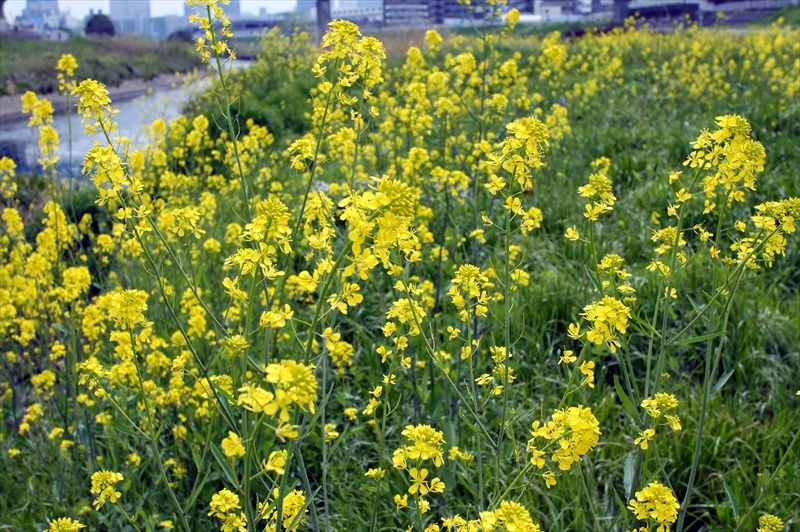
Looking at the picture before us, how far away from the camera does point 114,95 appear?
2561cm

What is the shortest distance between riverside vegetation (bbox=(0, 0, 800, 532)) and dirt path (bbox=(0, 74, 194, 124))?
35.6 ft

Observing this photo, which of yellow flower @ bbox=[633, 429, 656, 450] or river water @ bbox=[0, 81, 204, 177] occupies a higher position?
river water @ bbox=[0, 81, 204, 177]

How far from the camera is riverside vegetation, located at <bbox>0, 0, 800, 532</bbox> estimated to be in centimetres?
180

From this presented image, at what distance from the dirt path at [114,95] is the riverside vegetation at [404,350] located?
10.8m

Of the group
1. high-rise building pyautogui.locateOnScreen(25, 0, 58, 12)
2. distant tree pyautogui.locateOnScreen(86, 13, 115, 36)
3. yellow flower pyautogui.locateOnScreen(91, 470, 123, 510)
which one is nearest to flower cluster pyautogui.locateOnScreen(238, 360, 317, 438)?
yellow flower pyautogui.locateOnScreen(91, 470, 123, 510)

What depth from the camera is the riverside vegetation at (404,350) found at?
1798 millimetres

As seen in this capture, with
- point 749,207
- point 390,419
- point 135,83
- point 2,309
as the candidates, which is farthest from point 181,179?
point 135,83

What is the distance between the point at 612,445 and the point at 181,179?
406cm

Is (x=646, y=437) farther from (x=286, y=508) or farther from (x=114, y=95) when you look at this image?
(x=114, y=95)

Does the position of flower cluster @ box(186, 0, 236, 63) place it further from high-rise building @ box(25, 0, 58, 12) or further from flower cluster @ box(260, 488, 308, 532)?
high-rise building @ box(25, 0, 58, 12)

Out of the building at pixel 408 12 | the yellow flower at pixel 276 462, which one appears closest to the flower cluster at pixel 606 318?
the yellow flower at pixel 276 462

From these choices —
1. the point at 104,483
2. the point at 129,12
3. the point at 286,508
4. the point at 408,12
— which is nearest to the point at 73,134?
the point at 104,483

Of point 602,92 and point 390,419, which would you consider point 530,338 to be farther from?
point 602,92

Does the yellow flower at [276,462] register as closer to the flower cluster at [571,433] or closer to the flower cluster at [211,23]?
the flower cluster at [571,433]
